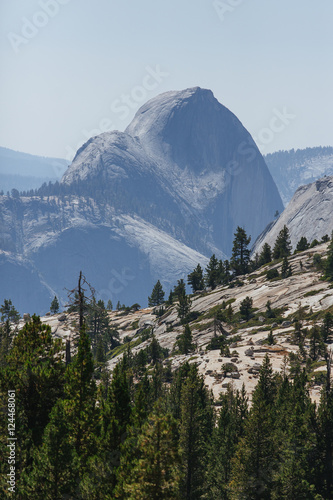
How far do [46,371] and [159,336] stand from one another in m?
80.0

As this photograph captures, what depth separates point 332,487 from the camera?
108 ft

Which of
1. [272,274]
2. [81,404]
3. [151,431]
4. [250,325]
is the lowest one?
[151,431]

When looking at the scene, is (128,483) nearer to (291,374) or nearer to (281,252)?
(291,374)

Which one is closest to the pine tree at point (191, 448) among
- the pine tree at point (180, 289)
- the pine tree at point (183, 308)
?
the pine tree at point (183, 308)

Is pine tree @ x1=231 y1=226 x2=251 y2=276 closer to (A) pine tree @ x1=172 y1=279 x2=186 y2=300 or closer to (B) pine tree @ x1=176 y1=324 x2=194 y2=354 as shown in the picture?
(A) pine tree @ x1=172 y1=279 x2=186 y2=300

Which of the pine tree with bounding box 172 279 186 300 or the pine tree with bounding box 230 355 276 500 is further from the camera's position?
the pine tree with bounding box 172 279 186 300

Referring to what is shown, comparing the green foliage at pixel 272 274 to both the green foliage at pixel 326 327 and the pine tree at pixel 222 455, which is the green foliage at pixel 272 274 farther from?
the pine tree at pixel 222 455

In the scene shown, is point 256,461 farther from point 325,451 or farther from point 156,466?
point 156,466

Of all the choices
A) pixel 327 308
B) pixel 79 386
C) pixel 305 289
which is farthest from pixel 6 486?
pixel 305 289

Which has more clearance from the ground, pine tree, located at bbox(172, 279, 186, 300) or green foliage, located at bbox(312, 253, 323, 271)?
pine tree, located at bbox(172, 279, 186, 300)

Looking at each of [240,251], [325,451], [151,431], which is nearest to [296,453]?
[325,451]

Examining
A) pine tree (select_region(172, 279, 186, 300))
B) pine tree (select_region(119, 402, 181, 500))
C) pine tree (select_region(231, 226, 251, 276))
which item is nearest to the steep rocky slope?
pine tree (select_region(172, 279, 186, 300))

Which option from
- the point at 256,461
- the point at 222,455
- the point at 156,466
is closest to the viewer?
the point at 156,466

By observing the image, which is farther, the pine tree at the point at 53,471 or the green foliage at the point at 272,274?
the green foliage at the point at 272,274
